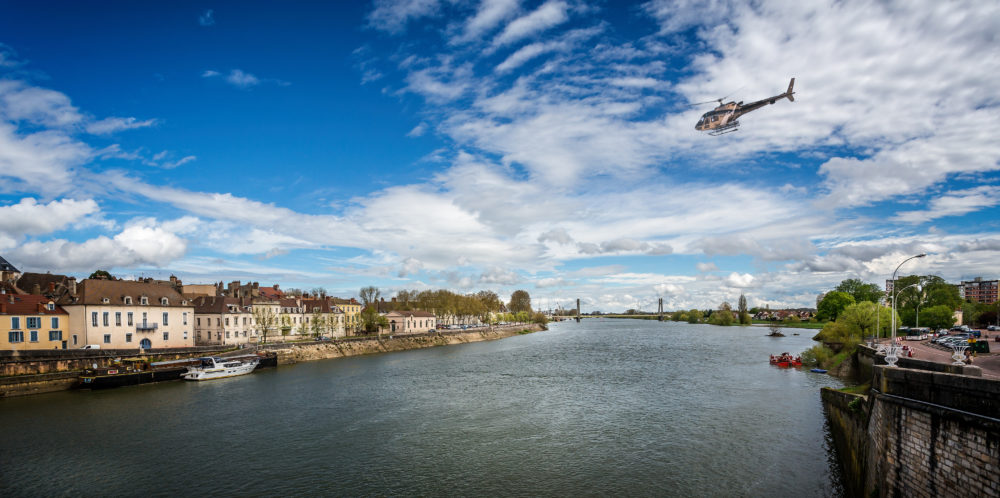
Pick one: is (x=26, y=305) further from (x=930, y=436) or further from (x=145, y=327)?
(x=930, y=436)

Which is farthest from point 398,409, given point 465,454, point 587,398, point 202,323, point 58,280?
point 58,280

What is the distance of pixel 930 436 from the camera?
14.7 metres

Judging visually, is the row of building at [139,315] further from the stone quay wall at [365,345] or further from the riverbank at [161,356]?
the stone quay wall at [365,345]

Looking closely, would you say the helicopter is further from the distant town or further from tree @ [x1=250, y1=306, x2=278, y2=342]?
tree @ [x1=250, y1=306, x2=278, y2=342]

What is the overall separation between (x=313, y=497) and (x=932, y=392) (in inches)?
909

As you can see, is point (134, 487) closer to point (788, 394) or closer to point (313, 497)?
point (313, 497)

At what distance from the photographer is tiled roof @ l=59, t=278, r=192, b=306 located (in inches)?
2328

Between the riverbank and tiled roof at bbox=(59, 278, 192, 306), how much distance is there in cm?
973

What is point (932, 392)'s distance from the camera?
49.4ft

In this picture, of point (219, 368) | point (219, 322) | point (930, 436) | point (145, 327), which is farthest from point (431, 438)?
point (219, 322)

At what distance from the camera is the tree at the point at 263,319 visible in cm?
8238

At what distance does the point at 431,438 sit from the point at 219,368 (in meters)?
39.0

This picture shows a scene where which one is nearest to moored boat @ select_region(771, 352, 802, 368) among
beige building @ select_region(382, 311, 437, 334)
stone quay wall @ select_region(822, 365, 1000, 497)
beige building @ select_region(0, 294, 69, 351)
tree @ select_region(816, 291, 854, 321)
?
stone quay wall @ select_region(822, 365, 1000, 497)

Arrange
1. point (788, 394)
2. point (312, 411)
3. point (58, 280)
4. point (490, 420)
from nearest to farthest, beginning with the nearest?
point (490, 420) < point (312, 411) < point (788, 394) < point (58, 280)
